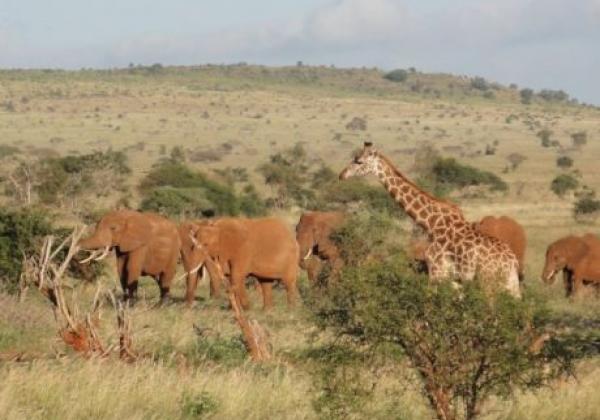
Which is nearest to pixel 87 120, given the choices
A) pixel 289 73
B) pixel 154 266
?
pixel 289 73

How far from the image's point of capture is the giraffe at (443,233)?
13.5m

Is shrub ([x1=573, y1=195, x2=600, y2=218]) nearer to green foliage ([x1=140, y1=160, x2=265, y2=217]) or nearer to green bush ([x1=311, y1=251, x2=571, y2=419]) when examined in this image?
green foliage ([x1=140, y1=160, x2=265, y2=217])

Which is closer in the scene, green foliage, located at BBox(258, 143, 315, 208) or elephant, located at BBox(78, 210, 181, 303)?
elephant, located at BBox(78, 210, 181, 303)

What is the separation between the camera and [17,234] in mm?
17828

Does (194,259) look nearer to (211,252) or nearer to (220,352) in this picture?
(211,252)

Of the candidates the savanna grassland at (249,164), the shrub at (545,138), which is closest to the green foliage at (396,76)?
the savanna grassland at (249,164)

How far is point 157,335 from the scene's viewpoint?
12406mm

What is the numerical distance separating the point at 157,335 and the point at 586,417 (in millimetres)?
4655

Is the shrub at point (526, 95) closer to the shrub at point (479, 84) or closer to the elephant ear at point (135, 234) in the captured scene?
the shrub at point (479, 84)

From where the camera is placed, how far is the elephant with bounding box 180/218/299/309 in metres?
17.8

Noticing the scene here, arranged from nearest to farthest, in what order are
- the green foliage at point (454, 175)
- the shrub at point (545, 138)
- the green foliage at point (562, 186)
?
the green foliage at point (454, 175) < the green foliage at point (562, 186) < the shrub at point (545, 138)

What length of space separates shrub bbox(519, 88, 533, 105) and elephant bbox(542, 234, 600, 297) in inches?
5089

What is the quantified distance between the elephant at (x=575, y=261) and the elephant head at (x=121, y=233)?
6650 millimetres

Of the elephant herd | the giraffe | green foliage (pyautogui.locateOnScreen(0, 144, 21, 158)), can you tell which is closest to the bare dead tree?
the giraffe
